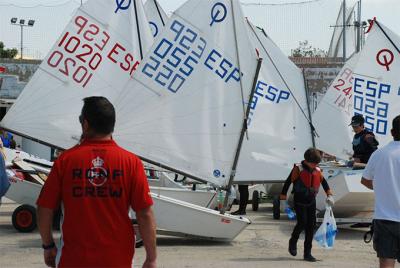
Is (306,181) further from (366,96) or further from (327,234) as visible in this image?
(366,96)

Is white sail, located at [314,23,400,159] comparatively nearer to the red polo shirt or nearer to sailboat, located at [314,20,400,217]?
sailboat, located at [314,20,400,217]

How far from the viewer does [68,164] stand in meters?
4.38

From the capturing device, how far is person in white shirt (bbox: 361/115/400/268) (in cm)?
636

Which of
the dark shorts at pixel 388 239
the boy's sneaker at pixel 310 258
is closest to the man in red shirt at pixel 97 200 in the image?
the dark shorts at pixel 388 239

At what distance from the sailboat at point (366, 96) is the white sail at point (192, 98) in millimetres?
4487

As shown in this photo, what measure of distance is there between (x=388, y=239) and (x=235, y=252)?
417 centimetres

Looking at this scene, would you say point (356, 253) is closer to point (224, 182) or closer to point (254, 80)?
point (224, 182)

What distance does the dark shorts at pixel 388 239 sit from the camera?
6.35 meters

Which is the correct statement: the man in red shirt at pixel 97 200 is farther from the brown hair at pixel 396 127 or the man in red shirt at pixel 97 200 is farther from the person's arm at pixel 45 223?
the brown hair at pixel 396 127

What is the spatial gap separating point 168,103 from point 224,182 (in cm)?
139

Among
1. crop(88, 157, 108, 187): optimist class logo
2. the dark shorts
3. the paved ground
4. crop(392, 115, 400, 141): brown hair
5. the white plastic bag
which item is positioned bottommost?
the paved ground

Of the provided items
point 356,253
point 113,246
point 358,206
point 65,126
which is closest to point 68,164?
point 113,246

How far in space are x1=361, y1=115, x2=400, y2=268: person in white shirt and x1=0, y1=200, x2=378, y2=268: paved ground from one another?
2.99m

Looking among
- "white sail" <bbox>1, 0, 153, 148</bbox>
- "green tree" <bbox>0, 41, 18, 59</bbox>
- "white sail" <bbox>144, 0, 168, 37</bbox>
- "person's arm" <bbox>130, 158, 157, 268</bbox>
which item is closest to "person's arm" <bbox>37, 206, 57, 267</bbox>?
"person's arm" <bbox>130, 158, 157, 268</bbox>
